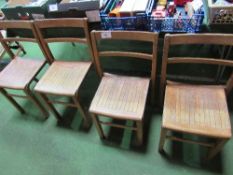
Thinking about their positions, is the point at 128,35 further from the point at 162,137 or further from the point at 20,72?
the point at 20,72

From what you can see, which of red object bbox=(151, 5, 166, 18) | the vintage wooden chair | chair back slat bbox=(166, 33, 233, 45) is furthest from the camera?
the vintage wooden chair

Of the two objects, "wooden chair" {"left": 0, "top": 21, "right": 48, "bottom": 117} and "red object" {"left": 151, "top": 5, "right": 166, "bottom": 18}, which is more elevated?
"red object" {"left": 151, "top": 5, "right": 166, "bottom": 18}

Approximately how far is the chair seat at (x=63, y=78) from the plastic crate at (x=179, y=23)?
650mm

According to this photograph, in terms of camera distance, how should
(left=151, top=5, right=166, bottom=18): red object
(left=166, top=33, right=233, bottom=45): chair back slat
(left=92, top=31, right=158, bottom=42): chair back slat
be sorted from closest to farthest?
(left=166, top=33, right=233, bottom=45): chair back slat < (left=92, top=31, right=158, bottom=42): chair back slat < (left=151, top=5, right=166, bottom=18): red object

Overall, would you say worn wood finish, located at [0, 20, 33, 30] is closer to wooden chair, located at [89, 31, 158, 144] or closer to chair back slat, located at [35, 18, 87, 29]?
chair back slat, located at [35, 18, 87, 29]

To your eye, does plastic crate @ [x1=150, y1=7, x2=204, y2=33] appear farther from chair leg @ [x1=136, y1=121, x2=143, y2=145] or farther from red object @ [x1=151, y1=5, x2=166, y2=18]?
chair leg @ [x1=136, y1=121, x2=143, y2=145]

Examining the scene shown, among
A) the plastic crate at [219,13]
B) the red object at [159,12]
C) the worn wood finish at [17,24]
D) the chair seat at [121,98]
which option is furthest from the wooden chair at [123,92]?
the worn wood finish at [17,24]

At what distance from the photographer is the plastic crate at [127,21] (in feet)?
4.57

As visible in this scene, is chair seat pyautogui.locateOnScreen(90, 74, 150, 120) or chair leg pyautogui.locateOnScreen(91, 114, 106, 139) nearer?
chair seat pyautogui.locateOnScreen(90, 74, 150, 120)

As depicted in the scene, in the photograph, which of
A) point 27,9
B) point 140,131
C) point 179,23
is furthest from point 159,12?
point 27,9

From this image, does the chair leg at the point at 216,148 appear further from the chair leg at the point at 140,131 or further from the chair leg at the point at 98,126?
the chair leg at the point at 98,126

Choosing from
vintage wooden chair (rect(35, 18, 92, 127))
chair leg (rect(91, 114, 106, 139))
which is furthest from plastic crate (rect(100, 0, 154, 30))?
chair leg (rect(91, 114, 106, 139))

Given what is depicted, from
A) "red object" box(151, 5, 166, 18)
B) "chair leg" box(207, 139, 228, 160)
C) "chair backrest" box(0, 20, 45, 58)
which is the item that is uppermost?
"red object" box(151, 5, 166, 18)

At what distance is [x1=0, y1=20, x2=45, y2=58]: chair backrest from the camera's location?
1.57 metres
